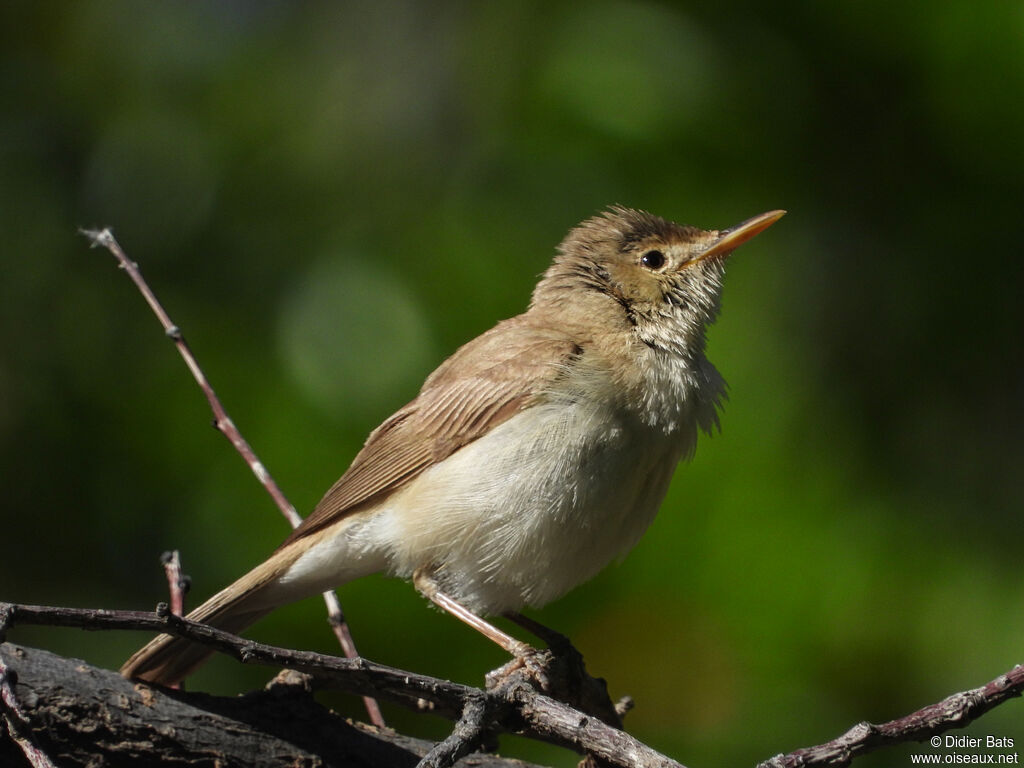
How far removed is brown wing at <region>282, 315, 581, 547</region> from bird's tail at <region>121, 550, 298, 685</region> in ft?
0.49

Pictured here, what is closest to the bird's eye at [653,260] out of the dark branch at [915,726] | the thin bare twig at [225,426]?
the thin bare twig at [225,426]

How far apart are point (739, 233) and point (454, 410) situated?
1.31 m

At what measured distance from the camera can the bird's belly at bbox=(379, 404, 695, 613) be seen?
3988 mm

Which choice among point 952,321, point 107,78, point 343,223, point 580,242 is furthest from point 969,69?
point 107,78

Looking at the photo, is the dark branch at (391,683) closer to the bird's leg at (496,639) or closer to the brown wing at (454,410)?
the bird's leg at (496,639)

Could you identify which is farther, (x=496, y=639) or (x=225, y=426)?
(x=496, y=639)

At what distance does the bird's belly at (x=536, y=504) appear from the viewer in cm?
399

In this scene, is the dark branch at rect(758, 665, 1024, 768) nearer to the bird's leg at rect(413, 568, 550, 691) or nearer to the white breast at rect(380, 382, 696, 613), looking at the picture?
the bird's leg at rect(413, 568, 550, 691)

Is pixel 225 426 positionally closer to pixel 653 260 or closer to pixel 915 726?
pixel 653 260

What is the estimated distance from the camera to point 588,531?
4035 millimetres

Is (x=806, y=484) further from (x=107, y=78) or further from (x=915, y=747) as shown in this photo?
(x=107, y=78)

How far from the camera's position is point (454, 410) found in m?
4.41

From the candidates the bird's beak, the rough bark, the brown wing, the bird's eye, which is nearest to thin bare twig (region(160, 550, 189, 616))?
the rough bark

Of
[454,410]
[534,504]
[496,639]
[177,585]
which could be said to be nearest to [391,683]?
[177,585]
